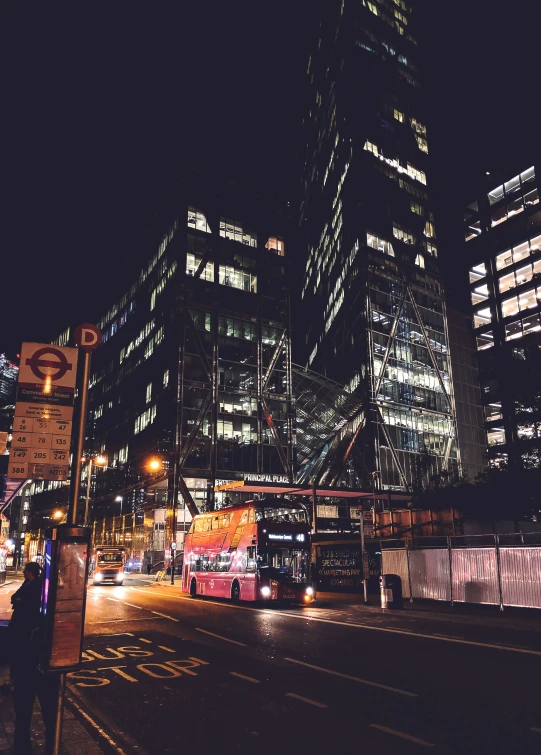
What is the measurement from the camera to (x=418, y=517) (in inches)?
1099

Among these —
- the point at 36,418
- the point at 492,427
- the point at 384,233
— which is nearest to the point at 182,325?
the point at 384,233

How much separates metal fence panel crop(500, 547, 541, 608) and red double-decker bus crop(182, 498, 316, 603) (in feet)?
27.4

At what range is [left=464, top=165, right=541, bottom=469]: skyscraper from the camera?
79000 millimetres

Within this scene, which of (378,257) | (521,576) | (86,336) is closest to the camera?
(86,336)

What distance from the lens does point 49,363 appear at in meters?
6.83

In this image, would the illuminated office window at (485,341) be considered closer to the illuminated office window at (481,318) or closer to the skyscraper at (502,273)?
the skyscraper at (502,273)

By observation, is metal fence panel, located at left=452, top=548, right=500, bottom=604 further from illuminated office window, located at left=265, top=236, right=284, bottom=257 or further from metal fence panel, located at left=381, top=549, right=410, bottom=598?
illuminated office window, located at left=265, top=236, right=284, bottom=257

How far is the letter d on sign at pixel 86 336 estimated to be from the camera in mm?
6453

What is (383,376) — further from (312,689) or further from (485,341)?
(312,689)

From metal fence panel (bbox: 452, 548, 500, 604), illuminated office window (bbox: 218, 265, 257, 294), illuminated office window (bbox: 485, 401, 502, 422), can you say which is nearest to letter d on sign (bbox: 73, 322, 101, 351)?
metal fence panel (bbox: 452, 548, 500, 604)

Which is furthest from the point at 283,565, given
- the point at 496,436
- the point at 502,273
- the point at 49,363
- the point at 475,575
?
the point at 502,273

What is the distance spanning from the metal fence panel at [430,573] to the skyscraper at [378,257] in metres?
45.5

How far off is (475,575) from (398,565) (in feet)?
13.4

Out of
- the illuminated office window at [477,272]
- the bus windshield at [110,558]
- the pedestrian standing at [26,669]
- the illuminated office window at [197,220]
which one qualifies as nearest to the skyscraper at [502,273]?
the illuminated office window at [477,272]
